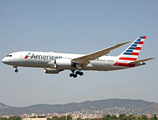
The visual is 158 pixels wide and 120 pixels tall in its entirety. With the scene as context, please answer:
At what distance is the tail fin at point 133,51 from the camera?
53.5 metres

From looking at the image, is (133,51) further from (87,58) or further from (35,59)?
(35,59)

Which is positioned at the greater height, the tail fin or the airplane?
the tail fin

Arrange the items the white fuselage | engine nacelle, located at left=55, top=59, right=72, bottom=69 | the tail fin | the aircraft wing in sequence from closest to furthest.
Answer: the aircraft wing < the white fuselage < engine nacelle, located at left=55, top=59, right=72, bottom=69 < the tail fin

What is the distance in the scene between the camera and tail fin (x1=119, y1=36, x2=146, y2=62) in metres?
53.5

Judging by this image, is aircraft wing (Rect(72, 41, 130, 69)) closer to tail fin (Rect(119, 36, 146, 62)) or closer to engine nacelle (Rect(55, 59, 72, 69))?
engine nacelle (Rect(55, 59, 72, 69))

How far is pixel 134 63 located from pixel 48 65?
1716cm

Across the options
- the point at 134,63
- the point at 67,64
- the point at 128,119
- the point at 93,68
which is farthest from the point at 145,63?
the point at 128,119

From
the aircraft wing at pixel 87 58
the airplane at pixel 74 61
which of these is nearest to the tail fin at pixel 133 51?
the airplane at pixel 74 61

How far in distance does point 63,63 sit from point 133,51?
17287 mm

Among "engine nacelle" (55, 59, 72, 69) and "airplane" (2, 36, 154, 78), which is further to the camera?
"engine nacelle" (55, 59, 72, 69)

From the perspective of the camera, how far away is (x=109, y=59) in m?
51.1

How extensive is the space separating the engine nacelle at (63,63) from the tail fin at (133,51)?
38.5 ft

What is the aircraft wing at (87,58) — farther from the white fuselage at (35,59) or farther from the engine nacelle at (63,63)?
the white fuselage at (35,59)

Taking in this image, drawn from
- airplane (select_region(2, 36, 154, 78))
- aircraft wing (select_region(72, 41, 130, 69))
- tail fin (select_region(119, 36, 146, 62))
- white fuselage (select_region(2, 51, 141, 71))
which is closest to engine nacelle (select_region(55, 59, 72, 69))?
airplane (select_region(2, 36, 154, 78))
